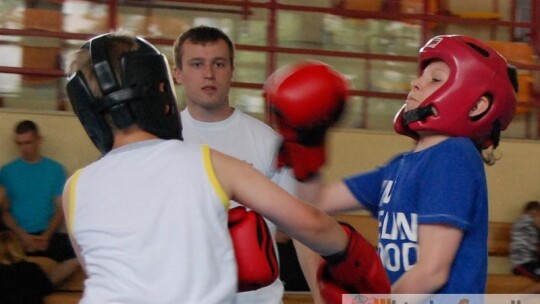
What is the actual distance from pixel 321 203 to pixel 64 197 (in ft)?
2.91

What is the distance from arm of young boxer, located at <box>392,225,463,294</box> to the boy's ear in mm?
349

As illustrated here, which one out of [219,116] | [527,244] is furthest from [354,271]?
[527,244]

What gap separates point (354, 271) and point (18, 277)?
148 inches

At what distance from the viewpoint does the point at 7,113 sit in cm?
685

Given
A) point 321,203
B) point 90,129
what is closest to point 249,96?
point 321,203

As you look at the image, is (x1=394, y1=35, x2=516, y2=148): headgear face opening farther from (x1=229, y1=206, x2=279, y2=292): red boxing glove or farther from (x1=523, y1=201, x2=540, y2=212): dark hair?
(x1=523, y1=201, x2=540, y2=212): dark hair

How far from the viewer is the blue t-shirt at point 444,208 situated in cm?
253

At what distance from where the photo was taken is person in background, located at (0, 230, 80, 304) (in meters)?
5.49

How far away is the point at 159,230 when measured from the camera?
6.63 feet

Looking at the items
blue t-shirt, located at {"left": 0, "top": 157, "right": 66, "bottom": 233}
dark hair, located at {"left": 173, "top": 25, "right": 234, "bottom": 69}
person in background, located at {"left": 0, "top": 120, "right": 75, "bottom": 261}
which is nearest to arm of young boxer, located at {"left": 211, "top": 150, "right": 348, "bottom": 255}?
dark hair, located at {"left": 173, "top": 25, "right": 234, "bottom": 69}

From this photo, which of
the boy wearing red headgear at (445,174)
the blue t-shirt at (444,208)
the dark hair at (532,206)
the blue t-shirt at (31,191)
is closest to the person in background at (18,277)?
the blue t-shirt at (31,191)

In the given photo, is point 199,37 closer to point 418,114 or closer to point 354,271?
point 418,114

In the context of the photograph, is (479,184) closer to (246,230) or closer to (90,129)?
(246,230)
